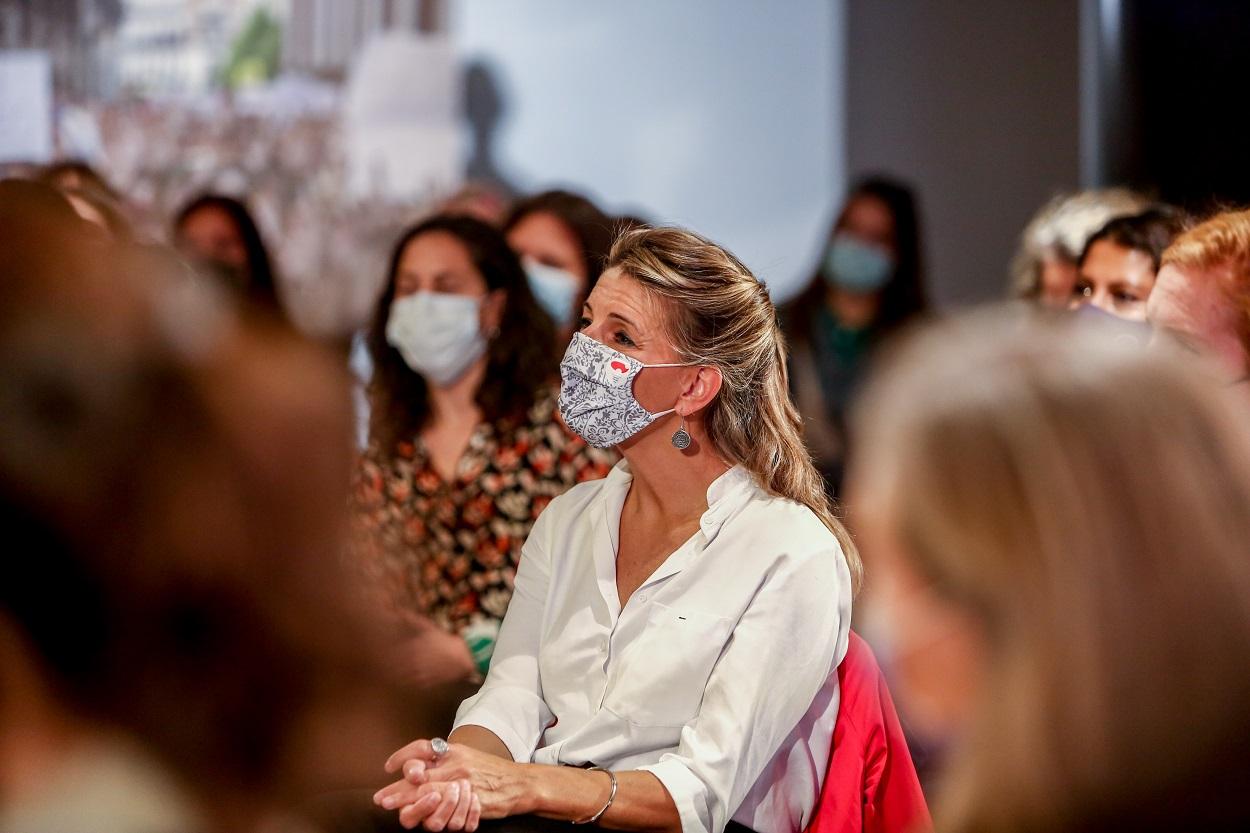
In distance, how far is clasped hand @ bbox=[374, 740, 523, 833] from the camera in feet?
6.18

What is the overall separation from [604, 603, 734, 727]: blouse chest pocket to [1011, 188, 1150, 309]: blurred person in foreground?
2.15m

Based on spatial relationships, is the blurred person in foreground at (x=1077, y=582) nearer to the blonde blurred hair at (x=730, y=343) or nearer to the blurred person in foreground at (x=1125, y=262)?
the blonde blurred hair at (x=730, y=343)

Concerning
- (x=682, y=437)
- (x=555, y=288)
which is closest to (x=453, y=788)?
(x=682, y=437)

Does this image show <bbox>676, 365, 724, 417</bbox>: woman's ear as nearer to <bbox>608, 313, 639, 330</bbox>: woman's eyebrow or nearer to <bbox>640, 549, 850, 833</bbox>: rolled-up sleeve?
<bbox>608, 313, 639, 330</bbox>: woman's eyebrow

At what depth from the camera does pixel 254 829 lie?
77 centimetres

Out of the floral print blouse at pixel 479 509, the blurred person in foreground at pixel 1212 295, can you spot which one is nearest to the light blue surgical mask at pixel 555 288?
the floral print blouse at pixel 479 509

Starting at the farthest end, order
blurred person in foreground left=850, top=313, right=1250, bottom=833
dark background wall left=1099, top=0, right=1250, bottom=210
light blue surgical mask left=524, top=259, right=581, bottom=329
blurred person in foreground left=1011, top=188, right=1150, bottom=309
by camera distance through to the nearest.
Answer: dark background wall left=1099, top=0, right=1250, bottom=210 → blurred person in foreground left=1011, top=188, right=1150, bottom=309 → light blue surgical mask left=524, top=259, right=581, bottom=329 → blurred person in foreground left=850, top=313, right=1250, bottom=833

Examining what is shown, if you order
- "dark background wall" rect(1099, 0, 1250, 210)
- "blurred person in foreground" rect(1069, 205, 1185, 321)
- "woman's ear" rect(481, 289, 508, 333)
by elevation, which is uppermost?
"dark background wall" rect(1099, 0, 1250, 210)

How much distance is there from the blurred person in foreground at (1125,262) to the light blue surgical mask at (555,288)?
133 centimetres

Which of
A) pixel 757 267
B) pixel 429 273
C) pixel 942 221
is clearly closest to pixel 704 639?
pixel 757 267

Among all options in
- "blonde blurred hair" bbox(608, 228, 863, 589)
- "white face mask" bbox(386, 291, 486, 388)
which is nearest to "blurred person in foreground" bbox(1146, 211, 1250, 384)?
"blonde blurred hair" bbox(608, 228, 863, 589)

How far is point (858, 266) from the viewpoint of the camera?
4.64 m

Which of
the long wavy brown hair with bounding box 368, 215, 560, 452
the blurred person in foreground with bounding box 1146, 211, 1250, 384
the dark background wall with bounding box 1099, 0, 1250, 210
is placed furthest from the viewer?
the dark background wall with bounding box 1099, 0, 1250, 210

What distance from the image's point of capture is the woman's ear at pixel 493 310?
130 inches
